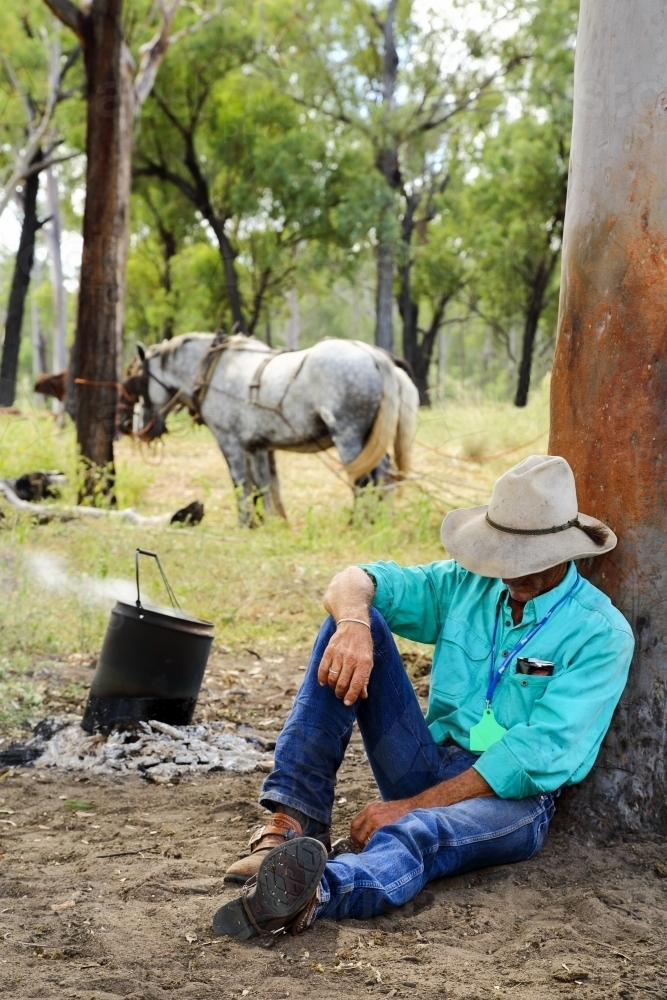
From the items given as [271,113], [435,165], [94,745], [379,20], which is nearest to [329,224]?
[271,113]

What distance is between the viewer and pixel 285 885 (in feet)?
8.07

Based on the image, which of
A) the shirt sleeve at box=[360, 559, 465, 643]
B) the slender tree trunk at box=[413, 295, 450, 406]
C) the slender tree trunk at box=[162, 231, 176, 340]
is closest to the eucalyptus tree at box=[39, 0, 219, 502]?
the shirt sleeve at box=[360, 559, 465, 643]

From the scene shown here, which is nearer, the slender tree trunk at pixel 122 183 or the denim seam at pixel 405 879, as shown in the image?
the denim seam at pixel 405 879

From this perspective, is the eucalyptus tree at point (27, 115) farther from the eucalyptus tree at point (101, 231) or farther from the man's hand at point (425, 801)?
the man's hand at point (425, 801)

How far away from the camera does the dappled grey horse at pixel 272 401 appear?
32.1 ft

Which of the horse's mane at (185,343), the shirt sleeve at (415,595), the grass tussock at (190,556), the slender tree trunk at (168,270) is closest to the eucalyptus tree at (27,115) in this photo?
the slender tree trunk at (168,270)

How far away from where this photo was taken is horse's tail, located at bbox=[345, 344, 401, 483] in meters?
9.84

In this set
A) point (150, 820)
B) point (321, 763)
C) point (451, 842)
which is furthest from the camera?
point (150, 820)

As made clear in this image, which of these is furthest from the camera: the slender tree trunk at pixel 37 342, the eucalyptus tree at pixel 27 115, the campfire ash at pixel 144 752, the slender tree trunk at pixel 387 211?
the slender tree trunk at pixel 37 342

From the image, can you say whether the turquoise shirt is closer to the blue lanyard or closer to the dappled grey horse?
the blue lanyard

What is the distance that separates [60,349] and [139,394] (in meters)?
17.3

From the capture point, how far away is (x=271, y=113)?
21.8m

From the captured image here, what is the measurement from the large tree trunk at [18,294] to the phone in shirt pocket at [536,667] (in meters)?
18.4

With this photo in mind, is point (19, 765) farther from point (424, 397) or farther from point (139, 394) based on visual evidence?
point (424, 397)
